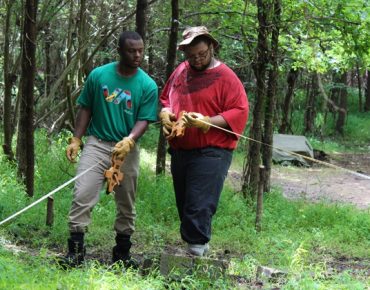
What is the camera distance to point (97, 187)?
15.9 ft

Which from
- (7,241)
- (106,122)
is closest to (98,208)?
(7,241)

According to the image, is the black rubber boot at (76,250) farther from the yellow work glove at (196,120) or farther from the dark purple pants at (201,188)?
the yellow work glove at (196,120)

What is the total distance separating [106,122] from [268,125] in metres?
4.08

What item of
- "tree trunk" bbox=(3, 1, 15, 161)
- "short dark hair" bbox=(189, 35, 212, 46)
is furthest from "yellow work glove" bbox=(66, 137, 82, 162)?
"tree trunk" bbox=(3, 1, 15, 161)

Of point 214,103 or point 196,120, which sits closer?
point 196,120

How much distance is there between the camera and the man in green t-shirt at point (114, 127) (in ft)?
15.7

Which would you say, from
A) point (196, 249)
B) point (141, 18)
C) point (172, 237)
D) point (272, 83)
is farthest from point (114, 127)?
point (272, 83)

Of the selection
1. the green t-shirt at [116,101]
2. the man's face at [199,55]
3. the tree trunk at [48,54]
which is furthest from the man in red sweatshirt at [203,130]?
the tree trunk at [48,54]

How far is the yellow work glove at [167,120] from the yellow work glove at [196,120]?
210 mm

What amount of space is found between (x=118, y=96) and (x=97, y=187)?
0.80 metres

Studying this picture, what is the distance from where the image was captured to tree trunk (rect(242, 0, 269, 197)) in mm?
7738

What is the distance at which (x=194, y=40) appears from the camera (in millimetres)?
4676

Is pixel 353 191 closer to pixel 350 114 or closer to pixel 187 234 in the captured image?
pixel 187 234

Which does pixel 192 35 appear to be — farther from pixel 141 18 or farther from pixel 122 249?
pixel 141 18
